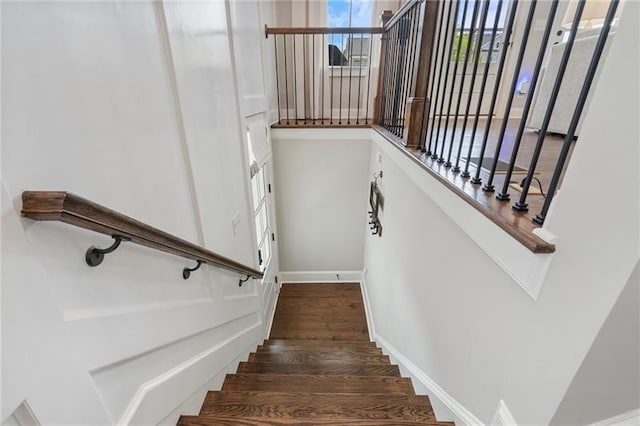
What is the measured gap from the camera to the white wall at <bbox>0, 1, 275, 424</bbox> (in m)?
0.56

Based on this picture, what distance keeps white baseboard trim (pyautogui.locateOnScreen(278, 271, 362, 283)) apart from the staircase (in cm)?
114

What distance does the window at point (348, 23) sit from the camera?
4.05 metres

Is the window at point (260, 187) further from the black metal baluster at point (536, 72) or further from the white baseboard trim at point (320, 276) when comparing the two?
the black metal baluster at point (536, 72)

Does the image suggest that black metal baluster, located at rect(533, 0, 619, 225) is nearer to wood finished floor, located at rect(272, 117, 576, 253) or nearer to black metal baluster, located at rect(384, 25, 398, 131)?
wood finished floor, located at rect(272, 117, 576, 253)

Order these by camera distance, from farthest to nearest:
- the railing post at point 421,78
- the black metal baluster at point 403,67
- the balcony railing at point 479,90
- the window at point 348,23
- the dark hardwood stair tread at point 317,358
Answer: the window at point 348,23
the dark hardwood stair tread at point 317,358
the black metal baluster at point 403,67
the railing post at point 421,78
the balcony railing at point 479,90

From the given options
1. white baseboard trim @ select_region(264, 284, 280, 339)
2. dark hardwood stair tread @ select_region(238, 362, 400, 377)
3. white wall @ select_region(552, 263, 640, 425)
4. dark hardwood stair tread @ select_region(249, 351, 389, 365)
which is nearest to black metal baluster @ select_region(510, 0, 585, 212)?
white wall @ select_region(552, 263, 640, 425)

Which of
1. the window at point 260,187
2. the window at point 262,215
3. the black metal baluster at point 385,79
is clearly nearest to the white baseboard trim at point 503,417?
the window at point 260,187

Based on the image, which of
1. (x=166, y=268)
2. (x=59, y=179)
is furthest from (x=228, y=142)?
(x=59, y=179)

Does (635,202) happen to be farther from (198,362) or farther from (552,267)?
(198,362)

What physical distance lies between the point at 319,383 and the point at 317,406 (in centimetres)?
43

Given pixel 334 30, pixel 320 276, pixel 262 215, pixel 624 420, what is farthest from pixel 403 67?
pixel 320 276

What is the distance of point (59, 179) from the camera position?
66cm

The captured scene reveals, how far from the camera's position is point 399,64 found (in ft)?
7.93

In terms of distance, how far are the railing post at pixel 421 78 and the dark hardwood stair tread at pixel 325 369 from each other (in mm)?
1730
